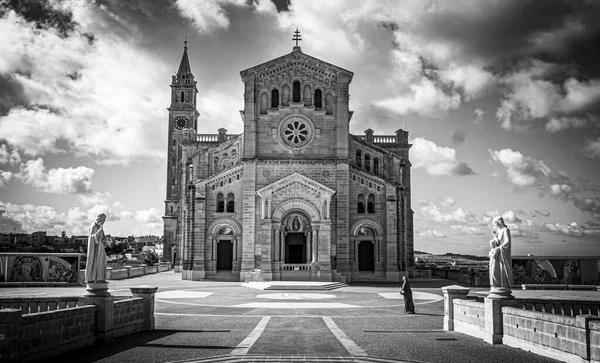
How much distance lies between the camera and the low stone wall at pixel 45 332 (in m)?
11.6

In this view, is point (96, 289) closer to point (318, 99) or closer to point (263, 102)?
point (263, 102)

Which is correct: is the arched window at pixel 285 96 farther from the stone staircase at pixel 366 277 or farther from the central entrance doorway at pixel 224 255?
the stone staircase at pixel 366 277

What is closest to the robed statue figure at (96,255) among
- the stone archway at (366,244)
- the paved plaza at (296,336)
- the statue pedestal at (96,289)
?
the statue pedestal at (96,289)

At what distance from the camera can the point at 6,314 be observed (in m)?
11.7

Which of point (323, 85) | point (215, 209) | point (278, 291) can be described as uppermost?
point (323, 85)

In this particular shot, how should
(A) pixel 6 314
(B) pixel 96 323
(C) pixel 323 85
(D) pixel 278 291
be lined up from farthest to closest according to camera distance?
(C) pixel 323 85, (D) pixel 278 291, (B) pixel 96 323, (A) pixel 6 314

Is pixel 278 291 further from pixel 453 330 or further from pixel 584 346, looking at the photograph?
pixel 584 346

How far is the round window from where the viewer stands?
50.4 metres

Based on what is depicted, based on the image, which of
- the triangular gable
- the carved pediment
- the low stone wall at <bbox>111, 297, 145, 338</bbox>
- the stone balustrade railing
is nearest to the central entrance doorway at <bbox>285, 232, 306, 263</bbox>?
the stone balustrade railing

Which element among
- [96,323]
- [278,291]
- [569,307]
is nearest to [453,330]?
[569,307]

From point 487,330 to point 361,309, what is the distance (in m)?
10.7

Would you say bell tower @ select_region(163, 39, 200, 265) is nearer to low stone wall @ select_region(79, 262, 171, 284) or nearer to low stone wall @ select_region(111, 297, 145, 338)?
low stone wall @ select_region(79, 262, 171, 284)

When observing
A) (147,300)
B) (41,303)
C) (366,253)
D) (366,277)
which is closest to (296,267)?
(366,277)

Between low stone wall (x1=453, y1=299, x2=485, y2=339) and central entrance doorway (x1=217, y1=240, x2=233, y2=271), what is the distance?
33.8m
